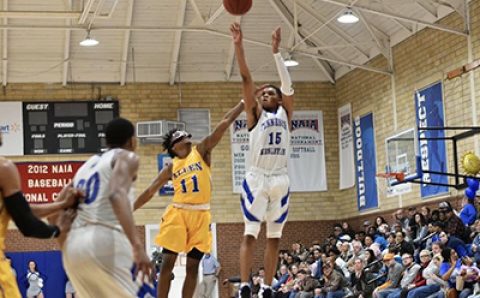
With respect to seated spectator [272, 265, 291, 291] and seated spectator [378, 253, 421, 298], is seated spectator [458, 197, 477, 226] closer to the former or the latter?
seated spectator [378, 253, 421, 298]

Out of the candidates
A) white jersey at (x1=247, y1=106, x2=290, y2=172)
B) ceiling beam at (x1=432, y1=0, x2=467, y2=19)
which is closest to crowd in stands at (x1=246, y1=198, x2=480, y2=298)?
ceiling beam at (x1=432, y1=0, x2=467, y2=19)

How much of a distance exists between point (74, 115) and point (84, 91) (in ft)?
3.10

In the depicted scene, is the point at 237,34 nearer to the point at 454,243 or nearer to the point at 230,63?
the point at 454,243

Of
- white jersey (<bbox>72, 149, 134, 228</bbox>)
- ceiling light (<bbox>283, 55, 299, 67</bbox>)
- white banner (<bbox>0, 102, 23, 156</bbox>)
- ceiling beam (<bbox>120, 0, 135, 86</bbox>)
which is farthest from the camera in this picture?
white banner (<bbox>0, 102, 23, 156</bbox>)

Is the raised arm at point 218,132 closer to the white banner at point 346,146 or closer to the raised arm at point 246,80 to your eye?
Result: the raised arm at point 246,80

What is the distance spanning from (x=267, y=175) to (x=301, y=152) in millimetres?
20267

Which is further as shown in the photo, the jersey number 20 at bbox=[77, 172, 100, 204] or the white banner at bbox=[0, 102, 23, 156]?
the white banner at bbox=[0, 102, 23, 156]

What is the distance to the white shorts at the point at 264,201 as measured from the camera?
33.0 ft

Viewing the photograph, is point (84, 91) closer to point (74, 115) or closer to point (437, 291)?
point (74, 115)

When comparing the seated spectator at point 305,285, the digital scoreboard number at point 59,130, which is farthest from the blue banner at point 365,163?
the digital scoreboard number at point 59,130

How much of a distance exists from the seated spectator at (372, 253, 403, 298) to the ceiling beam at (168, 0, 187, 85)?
33.4ft

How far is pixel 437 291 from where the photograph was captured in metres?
18.3

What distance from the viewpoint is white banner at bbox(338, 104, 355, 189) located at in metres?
29.5

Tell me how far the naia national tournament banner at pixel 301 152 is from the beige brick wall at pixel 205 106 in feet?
0.73
